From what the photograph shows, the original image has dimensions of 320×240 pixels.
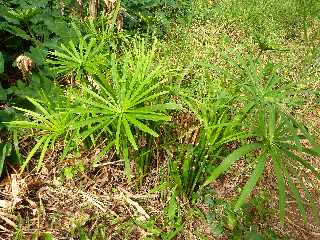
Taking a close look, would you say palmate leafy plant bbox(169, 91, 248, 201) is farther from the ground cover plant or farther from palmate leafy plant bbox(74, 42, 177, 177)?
palmate leafy plant bbox(74, 42, 177, 177)

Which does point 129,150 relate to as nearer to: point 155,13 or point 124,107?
point 124,107

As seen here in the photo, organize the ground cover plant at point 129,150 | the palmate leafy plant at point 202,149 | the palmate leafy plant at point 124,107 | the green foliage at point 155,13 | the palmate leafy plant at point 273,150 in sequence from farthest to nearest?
the green foliage at point 155,13 < the palmate leafy plant at point 202,149 < the ground cover plant at point 129,150 < the palmate leafy plant at point 124,107 < the palmate leafy plant at point 273,150

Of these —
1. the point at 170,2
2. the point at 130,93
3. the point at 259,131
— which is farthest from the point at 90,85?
the point at 170,2

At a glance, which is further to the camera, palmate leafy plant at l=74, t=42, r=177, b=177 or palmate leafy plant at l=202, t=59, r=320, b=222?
palmate leafy plant at l=74, t=42, r=177, b=177

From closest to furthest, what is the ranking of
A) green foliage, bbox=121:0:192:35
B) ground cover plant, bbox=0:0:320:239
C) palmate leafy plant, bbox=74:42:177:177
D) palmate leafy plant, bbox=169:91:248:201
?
palmate leafy plant, bbox=74:42:177:177, ground cover plant, bbox=0:0:320:239, palmate leafy plant, bbox=169:91:248:201, green foliage, bbox=121:0:192:35

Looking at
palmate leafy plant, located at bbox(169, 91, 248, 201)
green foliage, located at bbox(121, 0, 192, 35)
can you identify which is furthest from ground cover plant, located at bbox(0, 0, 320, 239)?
green foliage, located at bbox(121, 0, 192, 35)

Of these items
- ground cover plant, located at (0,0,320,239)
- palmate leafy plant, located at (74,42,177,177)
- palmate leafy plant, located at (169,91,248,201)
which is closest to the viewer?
palmate leafy plant, located at (74,42,177,177)

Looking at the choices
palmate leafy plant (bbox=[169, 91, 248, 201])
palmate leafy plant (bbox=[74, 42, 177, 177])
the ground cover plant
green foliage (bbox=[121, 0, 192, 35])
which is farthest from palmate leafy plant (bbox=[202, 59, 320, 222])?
green foliage (bbox=[121, 0, 192, 35])

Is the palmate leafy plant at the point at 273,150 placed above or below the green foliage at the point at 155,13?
below

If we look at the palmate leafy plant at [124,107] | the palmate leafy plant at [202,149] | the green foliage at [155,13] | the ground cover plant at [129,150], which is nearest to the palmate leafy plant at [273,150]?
the ground cover plant at [129,150]

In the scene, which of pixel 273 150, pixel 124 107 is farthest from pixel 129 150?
pixel 273 150

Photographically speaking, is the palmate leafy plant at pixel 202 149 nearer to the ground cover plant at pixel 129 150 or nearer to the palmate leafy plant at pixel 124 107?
the ground cover plant at pixel 129 150

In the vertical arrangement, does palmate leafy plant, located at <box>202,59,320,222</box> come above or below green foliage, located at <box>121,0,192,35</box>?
below

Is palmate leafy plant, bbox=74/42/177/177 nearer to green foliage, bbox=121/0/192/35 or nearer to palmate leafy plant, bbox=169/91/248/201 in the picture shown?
palmate leafy plant, bbox=169/91/248/201
